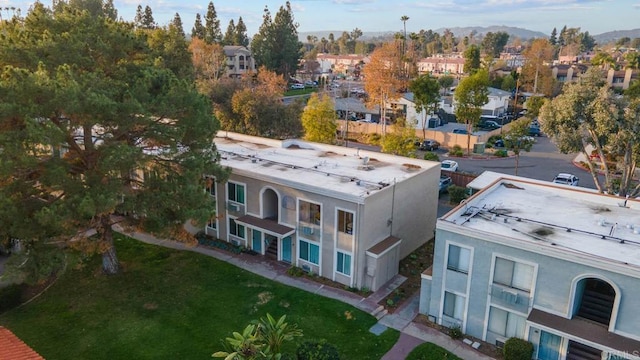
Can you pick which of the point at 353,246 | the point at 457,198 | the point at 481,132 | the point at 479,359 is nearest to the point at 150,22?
the point at 481,132

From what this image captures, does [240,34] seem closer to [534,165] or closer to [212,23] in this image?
[212,23]

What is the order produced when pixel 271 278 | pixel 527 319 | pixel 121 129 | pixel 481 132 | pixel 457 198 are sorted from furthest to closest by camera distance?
1. pixel 481 132
2. pixel 457 198
3. pixel 271 278
4. pixel 121 129
5. pixel 527 319

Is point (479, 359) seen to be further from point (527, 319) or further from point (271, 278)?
point (271, 278)

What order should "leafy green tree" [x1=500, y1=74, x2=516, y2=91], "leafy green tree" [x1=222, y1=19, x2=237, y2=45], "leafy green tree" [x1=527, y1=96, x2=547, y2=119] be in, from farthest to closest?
1. "leafy green tree" [x1=222, y1=19, x2=237, y2=45]
2. "leafy green tree" [x1=500, y1=74, x2=516, y2=91]
3. "leafy green tree" [x1=527, y1=96, x2=547, y2=119]

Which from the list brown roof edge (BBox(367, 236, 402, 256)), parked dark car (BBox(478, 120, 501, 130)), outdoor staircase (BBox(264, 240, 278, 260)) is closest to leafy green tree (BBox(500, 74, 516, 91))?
parked dark car (BBox(478, 120, 501, 130))

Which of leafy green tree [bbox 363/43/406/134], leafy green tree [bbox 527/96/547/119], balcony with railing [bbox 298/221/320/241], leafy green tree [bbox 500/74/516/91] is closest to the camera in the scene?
balcony with railing [bbox 298/221/320/241]

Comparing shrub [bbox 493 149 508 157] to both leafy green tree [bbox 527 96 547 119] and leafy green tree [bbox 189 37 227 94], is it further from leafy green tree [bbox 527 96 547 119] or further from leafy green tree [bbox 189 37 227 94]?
leafy green tree [bbox 189 37 227 94]

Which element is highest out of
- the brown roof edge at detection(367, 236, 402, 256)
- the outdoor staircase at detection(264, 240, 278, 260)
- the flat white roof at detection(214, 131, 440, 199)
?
the flat white roof at detection(214, 131, 440, 199)

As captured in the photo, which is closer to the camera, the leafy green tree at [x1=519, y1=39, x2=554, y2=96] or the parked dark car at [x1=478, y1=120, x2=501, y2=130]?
the parked dark car at [x1=478, y1=120, x2=501, y2=130]

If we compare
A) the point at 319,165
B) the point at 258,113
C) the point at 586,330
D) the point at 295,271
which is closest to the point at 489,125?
the point at 258,113
